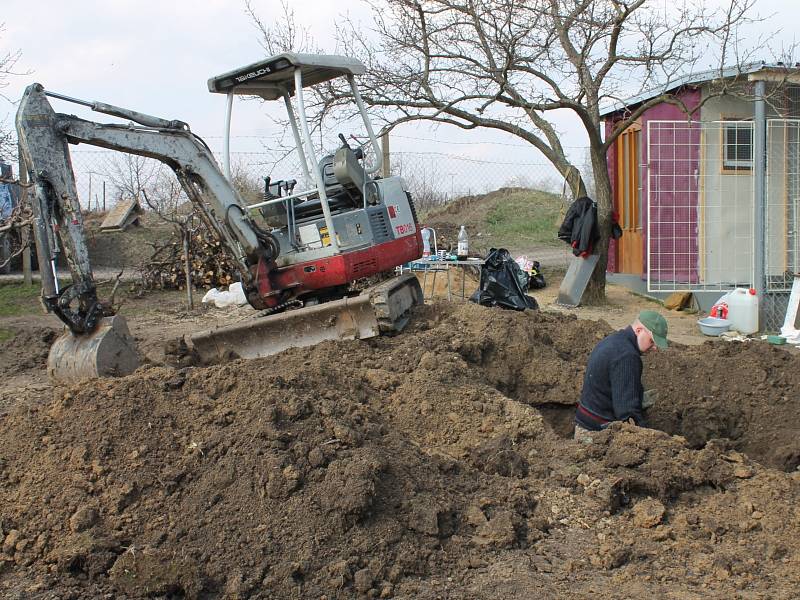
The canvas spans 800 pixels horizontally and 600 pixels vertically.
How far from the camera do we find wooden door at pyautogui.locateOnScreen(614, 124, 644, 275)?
1352 cm

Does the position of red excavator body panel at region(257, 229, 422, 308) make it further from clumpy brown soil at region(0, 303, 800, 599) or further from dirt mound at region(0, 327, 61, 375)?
dirt mound at region(0, 327, 61, 375)

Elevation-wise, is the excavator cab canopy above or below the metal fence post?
above

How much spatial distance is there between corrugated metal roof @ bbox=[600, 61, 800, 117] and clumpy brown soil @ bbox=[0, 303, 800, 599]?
19.7 feet

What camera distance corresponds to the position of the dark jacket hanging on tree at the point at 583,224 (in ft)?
40.1

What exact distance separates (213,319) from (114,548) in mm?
8255

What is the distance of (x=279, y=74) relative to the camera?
7660mm

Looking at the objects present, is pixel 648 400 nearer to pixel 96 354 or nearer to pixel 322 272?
pixel 322 272

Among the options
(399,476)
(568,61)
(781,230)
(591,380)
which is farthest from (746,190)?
(399,476)

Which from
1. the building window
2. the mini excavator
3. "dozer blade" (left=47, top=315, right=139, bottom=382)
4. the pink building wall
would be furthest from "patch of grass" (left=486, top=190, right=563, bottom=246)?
"dozer blade" (left=47, top=315, right=139, bottom=382)

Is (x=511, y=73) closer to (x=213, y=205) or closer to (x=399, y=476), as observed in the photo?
(x=213, y=205)

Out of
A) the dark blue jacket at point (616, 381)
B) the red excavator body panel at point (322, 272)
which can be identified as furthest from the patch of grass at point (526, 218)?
the dark blue jacket at point (616, 381)

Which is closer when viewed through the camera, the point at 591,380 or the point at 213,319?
the point at 591,380

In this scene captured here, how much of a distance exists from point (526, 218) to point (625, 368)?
64.7 feet

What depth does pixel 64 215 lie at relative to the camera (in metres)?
6.09
